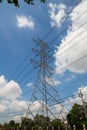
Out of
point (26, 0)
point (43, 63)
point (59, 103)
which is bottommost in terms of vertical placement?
point (26, 0)

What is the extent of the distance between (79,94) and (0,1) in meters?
42.7

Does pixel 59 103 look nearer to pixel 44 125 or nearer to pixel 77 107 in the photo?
pixel 44 125

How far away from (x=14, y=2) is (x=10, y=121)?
273 ft

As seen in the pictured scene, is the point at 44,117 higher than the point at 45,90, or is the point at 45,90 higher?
the point at 45,90

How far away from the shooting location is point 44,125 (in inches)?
1684

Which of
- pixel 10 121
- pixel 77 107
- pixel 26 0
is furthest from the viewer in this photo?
pixel 10 121

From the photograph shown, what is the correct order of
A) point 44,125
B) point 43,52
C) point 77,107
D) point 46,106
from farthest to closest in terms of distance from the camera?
point 77,107
point 43,52
point 44,125
point 46,106

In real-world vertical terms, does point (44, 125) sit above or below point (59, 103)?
below

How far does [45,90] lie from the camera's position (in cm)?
4138

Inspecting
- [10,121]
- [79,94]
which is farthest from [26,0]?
[10,121]

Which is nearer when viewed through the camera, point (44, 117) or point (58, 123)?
point (44, 117)

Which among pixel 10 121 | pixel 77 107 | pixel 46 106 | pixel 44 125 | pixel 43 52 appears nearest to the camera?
pixel 46 106

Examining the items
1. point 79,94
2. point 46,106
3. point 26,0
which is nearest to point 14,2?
point 26,0

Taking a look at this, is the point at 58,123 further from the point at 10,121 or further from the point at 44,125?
the point at 10,121
